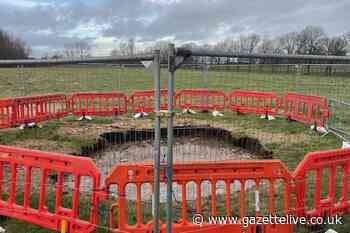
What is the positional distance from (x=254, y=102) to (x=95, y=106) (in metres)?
5.94

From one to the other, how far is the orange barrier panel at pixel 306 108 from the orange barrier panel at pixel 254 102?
0.39 meters

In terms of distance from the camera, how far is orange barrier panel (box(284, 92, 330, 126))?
10.9 m

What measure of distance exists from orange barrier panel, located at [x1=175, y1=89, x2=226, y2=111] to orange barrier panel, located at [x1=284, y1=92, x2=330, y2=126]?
7.75ft

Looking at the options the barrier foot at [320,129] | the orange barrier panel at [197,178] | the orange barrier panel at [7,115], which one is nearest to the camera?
the orange barrier panel at [197,178]

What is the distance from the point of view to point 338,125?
11297mm

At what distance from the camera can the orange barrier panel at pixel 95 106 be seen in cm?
1294

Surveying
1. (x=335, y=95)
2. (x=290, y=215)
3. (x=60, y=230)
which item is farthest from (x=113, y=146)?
(x=335, y=95)

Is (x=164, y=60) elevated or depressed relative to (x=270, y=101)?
elevated

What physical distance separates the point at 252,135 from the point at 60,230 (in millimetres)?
6906

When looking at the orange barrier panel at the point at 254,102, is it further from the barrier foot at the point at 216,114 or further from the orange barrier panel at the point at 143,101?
the orange barrier panel at the point at 143,101

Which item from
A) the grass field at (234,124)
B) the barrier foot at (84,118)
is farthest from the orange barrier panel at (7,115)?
the barrier foot at (84,118)

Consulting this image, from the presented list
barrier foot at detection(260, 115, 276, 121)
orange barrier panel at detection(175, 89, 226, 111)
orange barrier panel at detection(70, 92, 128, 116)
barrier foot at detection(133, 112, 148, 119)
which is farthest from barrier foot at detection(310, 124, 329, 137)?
orange barrier panel at detection(70, 92, 128, 116)

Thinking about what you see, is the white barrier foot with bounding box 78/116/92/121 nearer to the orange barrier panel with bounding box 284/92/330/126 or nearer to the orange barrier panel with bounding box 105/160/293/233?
the orange barrier panel with bounding box 284/92/330/126

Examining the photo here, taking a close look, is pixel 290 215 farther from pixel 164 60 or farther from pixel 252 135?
pixel 252 135
